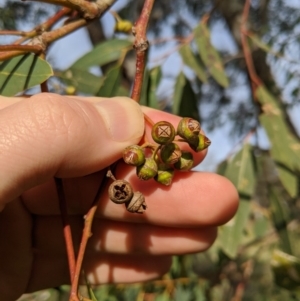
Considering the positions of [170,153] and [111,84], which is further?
[111,84]

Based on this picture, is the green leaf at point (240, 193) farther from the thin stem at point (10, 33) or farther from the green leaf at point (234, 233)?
the thin stem at point (10, 33)

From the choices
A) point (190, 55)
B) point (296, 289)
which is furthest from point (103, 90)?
point (296, 289)

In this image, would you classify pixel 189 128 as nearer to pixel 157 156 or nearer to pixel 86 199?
pixel 157 156

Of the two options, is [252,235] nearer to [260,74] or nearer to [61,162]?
[260,74]

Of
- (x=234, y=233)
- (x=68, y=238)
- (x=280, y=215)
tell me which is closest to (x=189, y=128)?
(x=68, y=238)

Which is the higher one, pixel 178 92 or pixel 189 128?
pixel 189 128

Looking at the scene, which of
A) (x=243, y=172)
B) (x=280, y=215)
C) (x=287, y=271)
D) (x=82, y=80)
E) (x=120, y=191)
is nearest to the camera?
(x=120, y=191)
